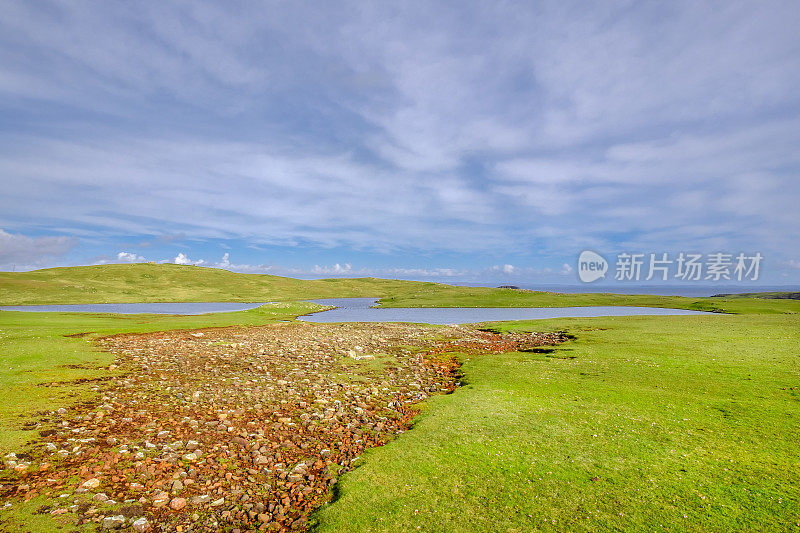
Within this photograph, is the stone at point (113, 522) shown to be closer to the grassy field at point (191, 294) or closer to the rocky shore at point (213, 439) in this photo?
the rocky shore at point (213, 439)

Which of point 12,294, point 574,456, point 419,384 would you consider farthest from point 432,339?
point 12,294

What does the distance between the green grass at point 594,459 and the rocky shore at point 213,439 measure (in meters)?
1.99

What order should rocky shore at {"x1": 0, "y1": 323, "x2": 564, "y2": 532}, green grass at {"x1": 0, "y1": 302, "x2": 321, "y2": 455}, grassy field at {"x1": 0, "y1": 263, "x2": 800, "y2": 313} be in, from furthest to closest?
grassy field at {"x1": 0, "y1": 263, "x2": 800, "y2": 313}
green grass at {"x1": 0, "y1": 302, "x2": 321, "y2": 455}
rocky shore at {"x1": 0, "y1": 323, "x2": 564, "y2": 532}

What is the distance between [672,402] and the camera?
55.5 feet

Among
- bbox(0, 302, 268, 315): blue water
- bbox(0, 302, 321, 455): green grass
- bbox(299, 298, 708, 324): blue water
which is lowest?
bbox(0, 302, 268, 315): blue water

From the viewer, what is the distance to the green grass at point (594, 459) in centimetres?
903

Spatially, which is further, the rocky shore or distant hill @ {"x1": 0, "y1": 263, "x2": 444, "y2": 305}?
distant hill @ {"x1": 0, "y1": 263, "x2": 444, "y2": 305}

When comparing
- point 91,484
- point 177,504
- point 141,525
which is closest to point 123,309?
point 91,484

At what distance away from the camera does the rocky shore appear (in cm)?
967

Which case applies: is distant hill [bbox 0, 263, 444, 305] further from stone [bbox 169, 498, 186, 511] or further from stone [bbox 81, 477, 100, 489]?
stone [bbox 169, 498, 186, 511]

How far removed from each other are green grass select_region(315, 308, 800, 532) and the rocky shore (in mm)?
1989

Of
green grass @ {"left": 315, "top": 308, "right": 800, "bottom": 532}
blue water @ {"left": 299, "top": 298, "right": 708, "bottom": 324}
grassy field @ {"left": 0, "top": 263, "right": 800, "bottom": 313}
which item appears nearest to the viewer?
green grass @ {"left": 315, "top": 308, "right": 800, "bottom": 532}

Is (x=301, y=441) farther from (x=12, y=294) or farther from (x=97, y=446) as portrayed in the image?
(x=12, y=294)

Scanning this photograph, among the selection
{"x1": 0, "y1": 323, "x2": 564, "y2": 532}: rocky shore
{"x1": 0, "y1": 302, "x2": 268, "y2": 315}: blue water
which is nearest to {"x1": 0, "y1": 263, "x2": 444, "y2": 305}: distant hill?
{"x1": 0, "y1": 302, "x2": 268, "y2": 315}: blue water
